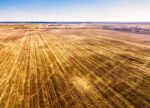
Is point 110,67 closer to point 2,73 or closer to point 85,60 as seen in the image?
point 85,60

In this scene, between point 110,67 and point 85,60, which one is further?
point 85,60

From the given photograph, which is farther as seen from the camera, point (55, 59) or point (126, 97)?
point (55, 59)

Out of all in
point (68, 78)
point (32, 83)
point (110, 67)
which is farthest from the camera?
point (110, 67)

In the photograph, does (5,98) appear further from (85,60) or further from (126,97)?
(85,60)

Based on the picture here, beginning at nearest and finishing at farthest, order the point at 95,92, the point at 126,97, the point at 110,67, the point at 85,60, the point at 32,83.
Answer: the point at 126,97 → the point at 95,92 → the point at 32,83 → the point at 110,67 → the point at 85,60

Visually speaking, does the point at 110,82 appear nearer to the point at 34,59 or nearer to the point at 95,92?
the point at 95,92

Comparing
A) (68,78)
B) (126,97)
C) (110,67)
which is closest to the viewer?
(126,97)

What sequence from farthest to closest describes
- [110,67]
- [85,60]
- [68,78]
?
[85,60], [110,67], [68,78]

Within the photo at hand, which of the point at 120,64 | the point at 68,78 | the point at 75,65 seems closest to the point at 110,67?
the point at 120,64

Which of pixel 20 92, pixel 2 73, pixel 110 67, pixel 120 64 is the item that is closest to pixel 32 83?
pixel 20 92
